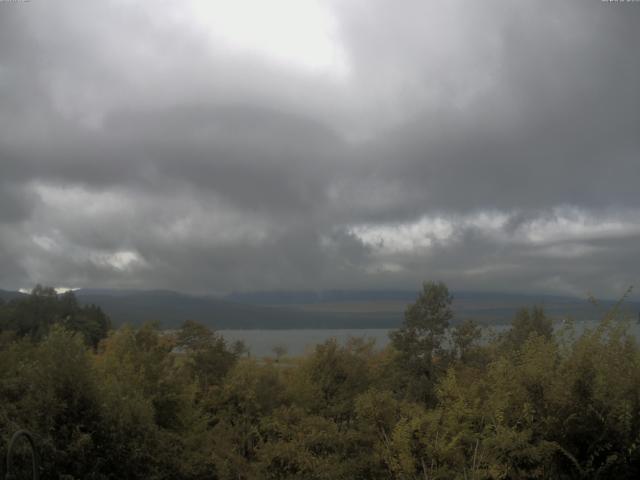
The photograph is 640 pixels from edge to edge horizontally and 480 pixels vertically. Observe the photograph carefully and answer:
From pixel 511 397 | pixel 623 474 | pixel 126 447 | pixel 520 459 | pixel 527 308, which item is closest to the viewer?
pixel 623 474

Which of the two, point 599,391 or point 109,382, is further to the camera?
point 109,382

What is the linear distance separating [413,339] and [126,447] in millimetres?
27694

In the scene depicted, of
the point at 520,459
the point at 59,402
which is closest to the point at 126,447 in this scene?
the point at 59,402

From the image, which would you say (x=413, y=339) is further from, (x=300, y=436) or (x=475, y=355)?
(x=300, y=436)

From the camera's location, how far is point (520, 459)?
38.5 feet

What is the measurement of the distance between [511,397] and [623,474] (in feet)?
7.64

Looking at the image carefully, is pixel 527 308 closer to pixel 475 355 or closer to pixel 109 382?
pixel 475 355

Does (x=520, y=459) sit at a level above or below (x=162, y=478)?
above

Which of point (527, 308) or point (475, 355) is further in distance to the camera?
point (527, 308)

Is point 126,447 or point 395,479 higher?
point 126,447

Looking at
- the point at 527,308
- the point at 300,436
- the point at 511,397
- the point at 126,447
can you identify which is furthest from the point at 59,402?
the point at 527,308

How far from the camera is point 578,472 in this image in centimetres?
1138

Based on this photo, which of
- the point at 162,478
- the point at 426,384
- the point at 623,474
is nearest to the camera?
the point at 623,474

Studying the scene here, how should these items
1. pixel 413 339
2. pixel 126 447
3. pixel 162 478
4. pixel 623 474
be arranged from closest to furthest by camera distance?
pixel 623 474 < pixel 126 447 < pixel 162 478 < pixel 413 339
